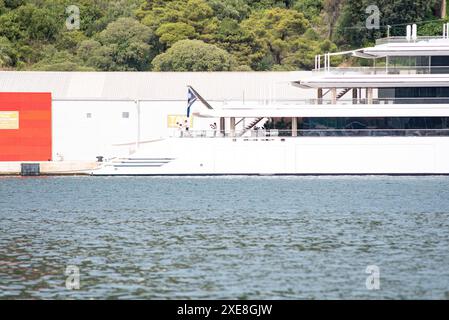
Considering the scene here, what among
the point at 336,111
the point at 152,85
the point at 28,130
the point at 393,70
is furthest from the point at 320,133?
the point at 28,130

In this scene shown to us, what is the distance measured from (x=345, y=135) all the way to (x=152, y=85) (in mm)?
16155

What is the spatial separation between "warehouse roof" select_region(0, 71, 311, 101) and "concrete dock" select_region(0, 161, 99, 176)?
269 inches

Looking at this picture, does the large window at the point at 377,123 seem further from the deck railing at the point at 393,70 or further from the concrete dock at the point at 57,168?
the concrete dock at the point at 57,168

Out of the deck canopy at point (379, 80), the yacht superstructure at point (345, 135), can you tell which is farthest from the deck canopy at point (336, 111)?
the deck canopy at point (379, 80)

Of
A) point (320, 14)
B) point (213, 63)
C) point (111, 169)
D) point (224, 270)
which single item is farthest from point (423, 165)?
point (320, 14)

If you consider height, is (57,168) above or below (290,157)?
below

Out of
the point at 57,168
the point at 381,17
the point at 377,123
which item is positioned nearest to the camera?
the point at 377,123

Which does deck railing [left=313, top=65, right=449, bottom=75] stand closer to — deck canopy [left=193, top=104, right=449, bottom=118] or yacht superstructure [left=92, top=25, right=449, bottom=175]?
yacht superstructure [left=92, top=25, right=449, bottom=175]

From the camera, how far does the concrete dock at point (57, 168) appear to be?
69.1 m

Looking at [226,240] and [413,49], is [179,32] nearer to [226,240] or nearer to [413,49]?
[413,49]

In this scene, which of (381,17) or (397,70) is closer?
(397,70)

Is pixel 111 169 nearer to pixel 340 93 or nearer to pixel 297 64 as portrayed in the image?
pixel 340 93

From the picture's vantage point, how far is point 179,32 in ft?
323

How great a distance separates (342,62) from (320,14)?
33.6 feet
